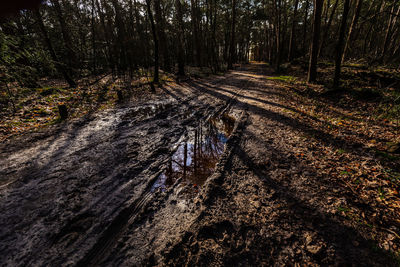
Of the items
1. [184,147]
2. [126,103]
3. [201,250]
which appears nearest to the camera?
[201,250]

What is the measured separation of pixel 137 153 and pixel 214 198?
2377 mm

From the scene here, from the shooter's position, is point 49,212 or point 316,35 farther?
point 316,35

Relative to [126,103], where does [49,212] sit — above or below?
→ below

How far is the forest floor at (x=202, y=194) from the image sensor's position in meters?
2.13

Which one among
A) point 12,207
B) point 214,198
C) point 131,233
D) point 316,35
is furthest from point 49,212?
point 316,35

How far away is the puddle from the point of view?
11.5 ft

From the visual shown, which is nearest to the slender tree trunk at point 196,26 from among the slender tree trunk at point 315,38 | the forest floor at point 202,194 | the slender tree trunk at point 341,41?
the slender tree trunk at point 315,38

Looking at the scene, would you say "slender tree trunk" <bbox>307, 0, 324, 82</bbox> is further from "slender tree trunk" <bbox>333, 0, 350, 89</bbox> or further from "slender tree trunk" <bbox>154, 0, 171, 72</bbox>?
"slender tree trunk" <bbox>154, 0, 171, 72</bbox>

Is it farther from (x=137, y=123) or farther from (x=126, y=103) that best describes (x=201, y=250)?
(x=126, y=103)

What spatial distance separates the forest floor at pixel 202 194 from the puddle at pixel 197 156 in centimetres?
4

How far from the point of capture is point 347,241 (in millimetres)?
2234

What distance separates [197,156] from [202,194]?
1.38 metres

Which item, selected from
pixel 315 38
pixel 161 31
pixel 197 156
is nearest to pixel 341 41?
pixel 315 38

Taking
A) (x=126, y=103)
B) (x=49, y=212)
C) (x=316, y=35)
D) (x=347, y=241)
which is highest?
(x=316, y=35)
